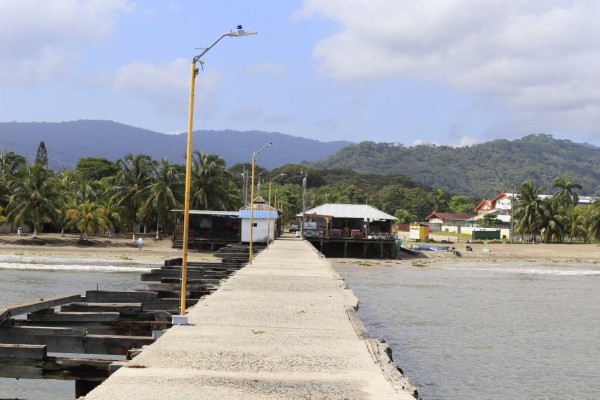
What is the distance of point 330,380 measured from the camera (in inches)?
397

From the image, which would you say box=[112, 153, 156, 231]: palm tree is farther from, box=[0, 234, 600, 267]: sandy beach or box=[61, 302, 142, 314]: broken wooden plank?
box=[61, 302, 142, 314]: broken wooden plank

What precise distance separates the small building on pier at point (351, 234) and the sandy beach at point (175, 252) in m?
2.91

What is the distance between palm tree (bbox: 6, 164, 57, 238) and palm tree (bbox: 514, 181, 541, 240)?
62331mm

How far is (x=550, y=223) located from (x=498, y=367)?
8422 cm

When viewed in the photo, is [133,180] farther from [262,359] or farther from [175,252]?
[262,359]

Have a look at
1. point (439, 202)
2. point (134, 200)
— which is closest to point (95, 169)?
point (134, 200)

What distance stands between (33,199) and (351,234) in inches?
1153

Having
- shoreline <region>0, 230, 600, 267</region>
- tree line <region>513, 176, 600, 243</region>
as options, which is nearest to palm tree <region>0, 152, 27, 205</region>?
shoreline <region>0, 230, 600, 267</region>

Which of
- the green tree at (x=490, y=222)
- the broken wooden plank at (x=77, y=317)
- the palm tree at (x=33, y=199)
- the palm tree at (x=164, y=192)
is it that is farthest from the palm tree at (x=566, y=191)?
the broken wooden plank at (x=77, y=317)

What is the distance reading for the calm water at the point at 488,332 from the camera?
18.2 metres

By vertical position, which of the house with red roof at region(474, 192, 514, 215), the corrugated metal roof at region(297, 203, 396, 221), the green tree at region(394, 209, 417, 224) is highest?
the house with red roof at region(474, 192, 514, 215)

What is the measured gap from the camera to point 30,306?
1695cm

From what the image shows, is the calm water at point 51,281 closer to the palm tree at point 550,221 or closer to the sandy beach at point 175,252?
the sandy beach at point 175,252

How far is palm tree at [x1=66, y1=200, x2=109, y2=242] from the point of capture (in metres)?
64.8
